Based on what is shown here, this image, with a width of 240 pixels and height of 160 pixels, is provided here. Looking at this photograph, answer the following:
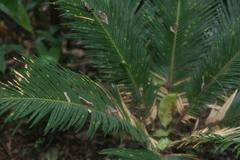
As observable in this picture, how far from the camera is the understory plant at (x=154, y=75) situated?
8.88 ft

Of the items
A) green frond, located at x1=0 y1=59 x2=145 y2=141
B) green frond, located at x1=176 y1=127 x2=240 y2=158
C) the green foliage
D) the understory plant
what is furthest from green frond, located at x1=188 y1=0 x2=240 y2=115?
the green foliage

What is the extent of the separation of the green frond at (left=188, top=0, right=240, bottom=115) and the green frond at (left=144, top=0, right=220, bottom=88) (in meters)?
0.09

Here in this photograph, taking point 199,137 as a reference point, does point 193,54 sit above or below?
above

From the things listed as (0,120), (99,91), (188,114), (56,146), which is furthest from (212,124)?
(0,120)

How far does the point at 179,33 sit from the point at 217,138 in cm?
75

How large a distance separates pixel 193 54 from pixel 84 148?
928mm

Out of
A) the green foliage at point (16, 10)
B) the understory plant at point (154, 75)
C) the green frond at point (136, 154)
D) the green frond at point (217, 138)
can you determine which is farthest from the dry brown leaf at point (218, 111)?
the green foliage at point (16, 10)

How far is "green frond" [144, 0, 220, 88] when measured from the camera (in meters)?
2.98

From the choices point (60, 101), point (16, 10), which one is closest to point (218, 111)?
point (60, 101)

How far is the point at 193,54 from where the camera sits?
10.3ft

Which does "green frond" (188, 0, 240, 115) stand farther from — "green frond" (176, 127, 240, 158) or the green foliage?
the green foliage

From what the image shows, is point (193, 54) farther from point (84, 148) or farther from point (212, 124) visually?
point (84, 148)

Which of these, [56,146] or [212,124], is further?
[56,146]

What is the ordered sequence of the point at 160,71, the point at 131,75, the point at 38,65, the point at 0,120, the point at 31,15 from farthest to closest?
the point at 31,15, the point at 0,120, the point at 160,71, the point at 131,75, the point at 38,65
